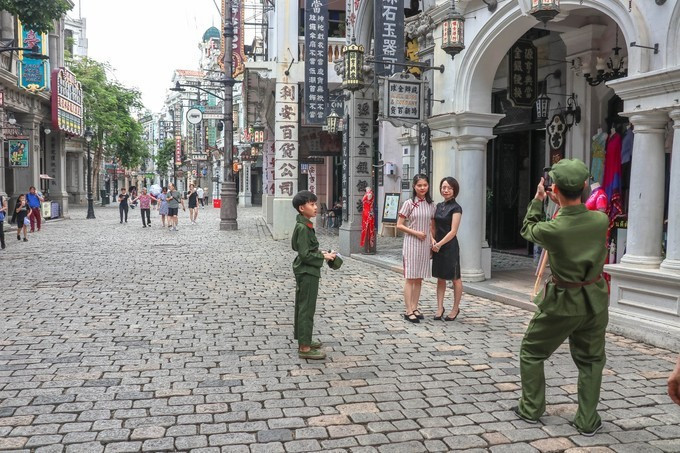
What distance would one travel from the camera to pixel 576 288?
164 inches

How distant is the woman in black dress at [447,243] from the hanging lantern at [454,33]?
2775 millimetres

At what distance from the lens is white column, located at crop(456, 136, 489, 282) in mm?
10156

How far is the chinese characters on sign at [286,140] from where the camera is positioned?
61.7 ft

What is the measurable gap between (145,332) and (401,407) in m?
3.49

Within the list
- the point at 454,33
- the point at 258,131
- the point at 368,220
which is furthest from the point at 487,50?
the point at 258,131

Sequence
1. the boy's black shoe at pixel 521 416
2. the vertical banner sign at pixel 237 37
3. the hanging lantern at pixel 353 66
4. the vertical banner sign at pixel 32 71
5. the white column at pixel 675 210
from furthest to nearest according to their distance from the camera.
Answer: the vertical banner sign at pixel 32 71 → the vertical banner sign at pixel 237 37 → the hanging lantern at pixel 353 66 → the white column at pixel 675 210 → the boy's black shoe at pixel 521 416

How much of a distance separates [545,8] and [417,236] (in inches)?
123

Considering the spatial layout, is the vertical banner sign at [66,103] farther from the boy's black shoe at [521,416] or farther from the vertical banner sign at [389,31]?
the boy's black shoe at [521,416]

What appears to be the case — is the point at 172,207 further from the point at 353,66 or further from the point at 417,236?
the point at 417,236

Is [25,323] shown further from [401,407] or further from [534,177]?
A: [534,177]

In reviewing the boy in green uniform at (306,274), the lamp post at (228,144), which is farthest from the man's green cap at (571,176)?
the lamp post at (228,144)

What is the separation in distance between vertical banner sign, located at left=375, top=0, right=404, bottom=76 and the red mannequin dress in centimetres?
319

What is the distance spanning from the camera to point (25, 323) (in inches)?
286

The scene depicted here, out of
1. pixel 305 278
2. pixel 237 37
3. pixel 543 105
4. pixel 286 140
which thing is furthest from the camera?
pixel 237 37
